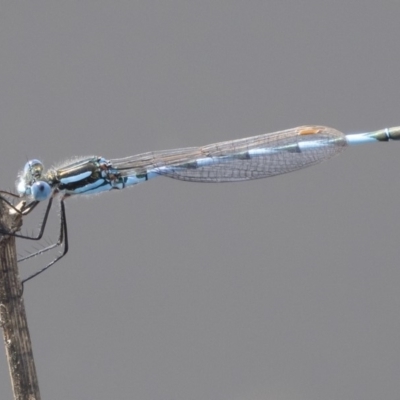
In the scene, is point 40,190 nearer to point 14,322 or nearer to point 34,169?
point 34,169

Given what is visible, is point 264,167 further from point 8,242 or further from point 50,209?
point 8,242

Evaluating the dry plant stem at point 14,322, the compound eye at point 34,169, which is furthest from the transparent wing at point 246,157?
the dry plant stem at point 14,322

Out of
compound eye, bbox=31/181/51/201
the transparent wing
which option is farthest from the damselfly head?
the transparent wing

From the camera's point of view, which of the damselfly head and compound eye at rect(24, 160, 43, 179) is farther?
compound eye at rect(24, 160, 43, 179)

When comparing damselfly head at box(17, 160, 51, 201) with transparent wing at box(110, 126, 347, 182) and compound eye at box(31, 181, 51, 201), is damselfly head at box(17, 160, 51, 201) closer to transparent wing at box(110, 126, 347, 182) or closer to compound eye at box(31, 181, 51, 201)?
compound eye at box(31, 181, 51, 201)

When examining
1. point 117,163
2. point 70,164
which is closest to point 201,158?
point 117,163

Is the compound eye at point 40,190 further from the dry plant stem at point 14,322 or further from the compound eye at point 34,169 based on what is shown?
the dry plant stem at point 14,322
